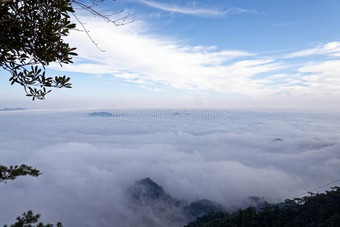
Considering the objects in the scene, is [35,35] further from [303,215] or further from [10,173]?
[303,215]

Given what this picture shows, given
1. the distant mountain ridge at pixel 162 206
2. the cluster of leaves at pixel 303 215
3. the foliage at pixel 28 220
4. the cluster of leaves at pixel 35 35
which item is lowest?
the distant mountain ridge at pixel 162 206

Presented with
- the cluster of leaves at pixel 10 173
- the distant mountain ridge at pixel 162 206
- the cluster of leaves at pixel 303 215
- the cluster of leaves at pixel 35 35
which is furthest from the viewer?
the distant mountain ridge at pixel 162 206

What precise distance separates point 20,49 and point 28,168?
4.08 meters

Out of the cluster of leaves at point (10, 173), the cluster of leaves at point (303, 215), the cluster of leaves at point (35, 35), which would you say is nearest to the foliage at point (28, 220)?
the cluster of leaves at point (10, 173)

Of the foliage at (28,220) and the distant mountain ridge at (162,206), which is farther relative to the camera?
the distant mountain ridge at (162,206)

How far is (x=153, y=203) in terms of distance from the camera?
4422 inches

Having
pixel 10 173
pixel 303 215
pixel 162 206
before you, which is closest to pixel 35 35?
pixel 10 173

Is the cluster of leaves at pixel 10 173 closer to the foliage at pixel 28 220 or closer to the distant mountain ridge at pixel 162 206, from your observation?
the foliage at pixel 28 220

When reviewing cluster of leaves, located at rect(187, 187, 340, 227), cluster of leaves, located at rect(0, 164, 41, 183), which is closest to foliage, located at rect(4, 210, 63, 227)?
cluster of leaves, located at rect(0, 164, 41, 183)

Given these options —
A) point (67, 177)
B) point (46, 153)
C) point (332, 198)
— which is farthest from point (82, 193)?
point (332, 198)

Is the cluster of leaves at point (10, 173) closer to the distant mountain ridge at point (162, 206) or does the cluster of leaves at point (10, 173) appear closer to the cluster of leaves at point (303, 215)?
the cluster of leaves at point (303, 215)

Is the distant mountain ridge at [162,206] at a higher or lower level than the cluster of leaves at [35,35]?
lower

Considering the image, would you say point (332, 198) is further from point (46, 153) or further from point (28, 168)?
point (46, 153)

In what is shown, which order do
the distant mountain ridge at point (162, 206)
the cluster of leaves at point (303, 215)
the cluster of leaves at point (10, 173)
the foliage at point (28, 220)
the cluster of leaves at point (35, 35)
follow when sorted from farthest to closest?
the distant mountain ridge at point (162, 206) < the cluster of leaves at point (303, 215) < the foliage at point (28, 220) < the cluster of leaves at point (10, 173) < the cluster of leaves at point (35, 35)
